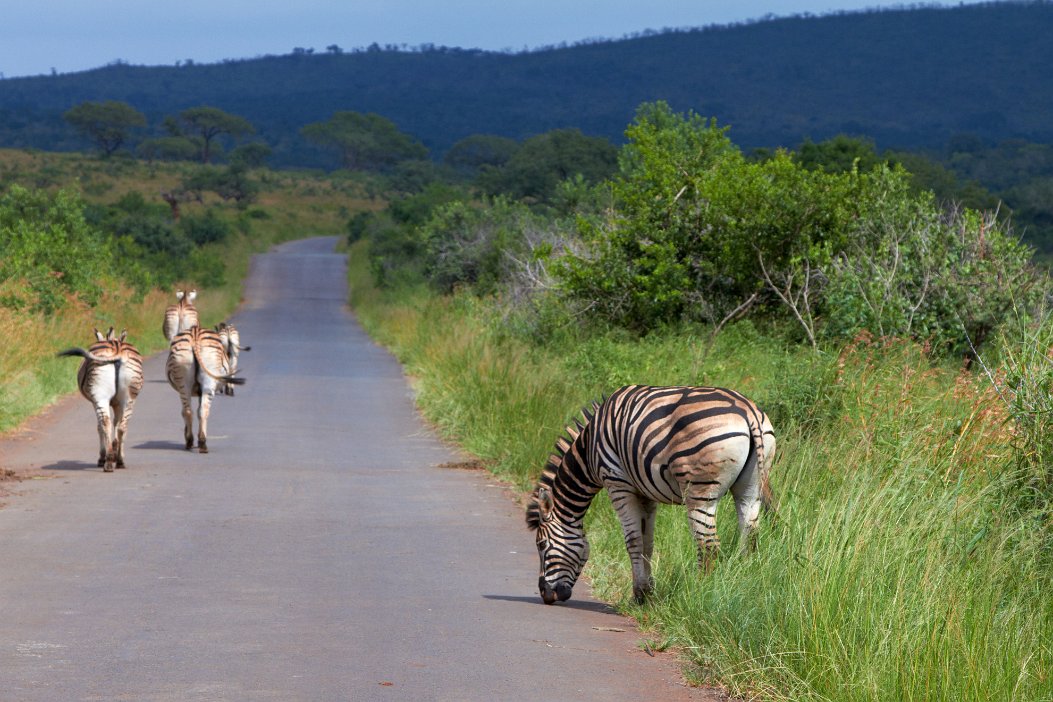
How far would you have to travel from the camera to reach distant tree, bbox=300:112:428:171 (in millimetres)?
162000

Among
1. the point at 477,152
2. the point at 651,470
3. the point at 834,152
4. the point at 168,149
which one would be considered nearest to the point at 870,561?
the point at 651,470

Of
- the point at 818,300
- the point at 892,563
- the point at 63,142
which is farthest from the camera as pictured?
the point at 63,142

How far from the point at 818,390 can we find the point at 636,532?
4681 mm

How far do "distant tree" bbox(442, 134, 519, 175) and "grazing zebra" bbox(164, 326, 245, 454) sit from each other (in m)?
143

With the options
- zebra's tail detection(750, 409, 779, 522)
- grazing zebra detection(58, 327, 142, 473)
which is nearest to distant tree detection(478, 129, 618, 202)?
grazing zebra detection(58, 327, 142, 473)

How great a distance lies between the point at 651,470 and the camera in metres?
7.49

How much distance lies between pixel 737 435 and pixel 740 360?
905 centimetres

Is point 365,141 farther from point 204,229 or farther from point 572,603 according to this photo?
point 572,603

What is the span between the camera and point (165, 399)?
21078mm

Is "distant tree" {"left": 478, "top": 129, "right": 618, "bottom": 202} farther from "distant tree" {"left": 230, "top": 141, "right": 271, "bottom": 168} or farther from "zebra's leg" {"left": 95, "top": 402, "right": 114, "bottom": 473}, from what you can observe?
"distant tree" {"left": 230, "top": 141, "right": 271, "bottom": 168}

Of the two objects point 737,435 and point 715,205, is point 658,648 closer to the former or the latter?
point 737,435

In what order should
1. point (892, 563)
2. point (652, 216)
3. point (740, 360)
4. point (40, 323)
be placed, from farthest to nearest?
point (40, 323)
point (652, 216)
point (740, 360)
point (892, 563)

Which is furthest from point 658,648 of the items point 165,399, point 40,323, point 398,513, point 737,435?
point 40,323

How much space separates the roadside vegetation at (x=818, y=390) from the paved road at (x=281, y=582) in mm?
628
